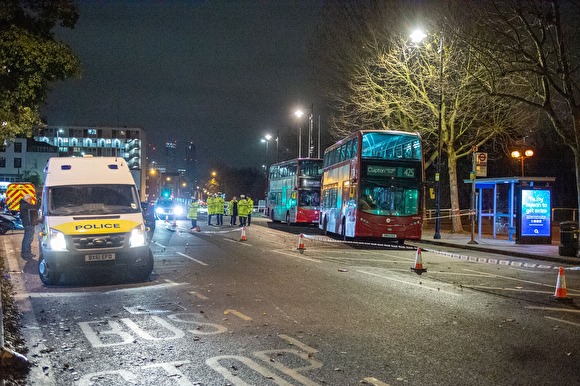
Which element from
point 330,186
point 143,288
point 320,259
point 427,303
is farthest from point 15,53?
point 330,186

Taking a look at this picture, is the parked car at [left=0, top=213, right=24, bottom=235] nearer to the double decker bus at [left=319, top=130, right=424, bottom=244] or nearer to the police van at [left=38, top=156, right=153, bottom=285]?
the police van at [left=38, top=156, right=153, bottom=285]

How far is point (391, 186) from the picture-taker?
21.4 metres

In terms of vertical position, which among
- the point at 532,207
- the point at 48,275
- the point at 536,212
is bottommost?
the point at 48,275

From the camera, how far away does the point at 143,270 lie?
11.9 m

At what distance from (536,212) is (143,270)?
1764 cm

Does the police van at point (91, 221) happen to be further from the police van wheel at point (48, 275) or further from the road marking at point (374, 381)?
the road marking at point (374, 381)

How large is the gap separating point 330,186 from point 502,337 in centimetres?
1995

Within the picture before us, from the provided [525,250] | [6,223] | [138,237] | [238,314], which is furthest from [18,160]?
[238,314]

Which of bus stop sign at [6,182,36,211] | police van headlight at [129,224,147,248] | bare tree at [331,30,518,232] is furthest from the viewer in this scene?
bus stop sign at [6,182,36,211]

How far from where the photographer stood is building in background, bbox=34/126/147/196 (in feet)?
465

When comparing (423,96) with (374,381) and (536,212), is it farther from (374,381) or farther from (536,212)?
(374,381)

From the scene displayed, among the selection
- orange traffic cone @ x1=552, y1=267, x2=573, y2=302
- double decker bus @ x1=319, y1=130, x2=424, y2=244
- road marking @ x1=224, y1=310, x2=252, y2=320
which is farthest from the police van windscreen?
double decker bus @ x1=319, y1=130, x2=424, y2=244

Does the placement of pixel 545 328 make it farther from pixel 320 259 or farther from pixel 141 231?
pixel 320 259

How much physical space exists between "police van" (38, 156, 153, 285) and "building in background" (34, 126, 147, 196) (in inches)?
5183
